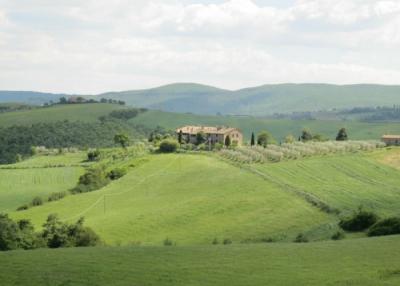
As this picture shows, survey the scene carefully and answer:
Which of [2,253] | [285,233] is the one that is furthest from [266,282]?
[285,233]

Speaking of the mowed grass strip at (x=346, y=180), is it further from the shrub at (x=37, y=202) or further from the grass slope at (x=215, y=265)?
the shrub at (x=37, y=202)

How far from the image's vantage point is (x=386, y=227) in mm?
49375

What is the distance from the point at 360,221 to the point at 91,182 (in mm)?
65091

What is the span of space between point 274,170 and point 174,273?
6341cm

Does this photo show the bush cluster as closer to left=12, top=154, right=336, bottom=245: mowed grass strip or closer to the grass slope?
left=12, top=154, right=336, bottom=245: mowed grass strip

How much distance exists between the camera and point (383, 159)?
107500 millimetres

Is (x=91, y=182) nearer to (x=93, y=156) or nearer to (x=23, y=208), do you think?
(x=23, y=208)

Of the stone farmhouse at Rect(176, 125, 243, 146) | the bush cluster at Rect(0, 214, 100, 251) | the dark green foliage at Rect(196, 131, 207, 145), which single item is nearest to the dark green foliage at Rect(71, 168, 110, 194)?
the dark green foliage at Rect(196, 131, 207, 145)

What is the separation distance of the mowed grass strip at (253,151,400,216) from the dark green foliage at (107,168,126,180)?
27.2 meters

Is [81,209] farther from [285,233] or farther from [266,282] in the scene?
[266,282]

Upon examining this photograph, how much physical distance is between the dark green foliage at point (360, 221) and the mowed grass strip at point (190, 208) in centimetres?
466

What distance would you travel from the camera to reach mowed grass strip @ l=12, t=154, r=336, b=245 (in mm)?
63781

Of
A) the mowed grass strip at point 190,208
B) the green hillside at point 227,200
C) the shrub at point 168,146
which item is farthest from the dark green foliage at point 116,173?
the shrub at point 168,146

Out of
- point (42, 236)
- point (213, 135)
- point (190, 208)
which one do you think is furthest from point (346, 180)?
point (213, 135)
